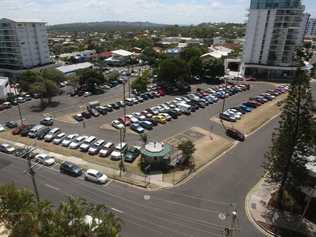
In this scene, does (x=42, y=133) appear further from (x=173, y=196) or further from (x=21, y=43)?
(x=21, y=43)

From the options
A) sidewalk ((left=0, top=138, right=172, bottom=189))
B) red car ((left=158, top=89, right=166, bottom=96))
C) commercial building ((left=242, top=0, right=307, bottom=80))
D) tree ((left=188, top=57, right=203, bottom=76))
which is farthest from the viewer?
tree ((left=188, top=57, right=203, bottom=76))

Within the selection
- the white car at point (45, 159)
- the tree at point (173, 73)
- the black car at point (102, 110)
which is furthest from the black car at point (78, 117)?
the tree at point (173, 73)

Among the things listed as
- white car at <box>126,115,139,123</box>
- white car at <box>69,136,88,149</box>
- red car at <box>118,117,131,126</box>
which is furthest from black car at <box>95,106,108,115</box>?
white car at <box>69,136,88,149</box>

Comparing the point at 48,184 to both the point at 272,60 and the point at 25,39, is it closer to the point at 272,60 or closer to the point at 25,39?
the point at 25,39

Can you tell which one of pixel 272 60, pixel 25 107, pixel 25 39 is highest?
pixel 25 39

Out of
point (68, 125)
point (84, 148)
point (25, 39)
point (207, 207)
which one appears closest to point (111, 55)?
point (25, 39)

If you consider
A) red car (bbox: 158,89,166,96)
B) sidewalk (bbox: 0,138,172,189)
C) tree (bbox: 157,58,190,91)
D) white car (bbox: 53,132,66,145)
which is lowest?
sidewalk (bbox: 0,138,172,189)

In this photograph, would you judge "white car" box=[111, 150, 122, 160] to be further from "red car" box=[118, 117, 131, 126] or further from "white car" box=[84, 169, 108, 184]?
"red car" box=[118, 117, 131, 126]
